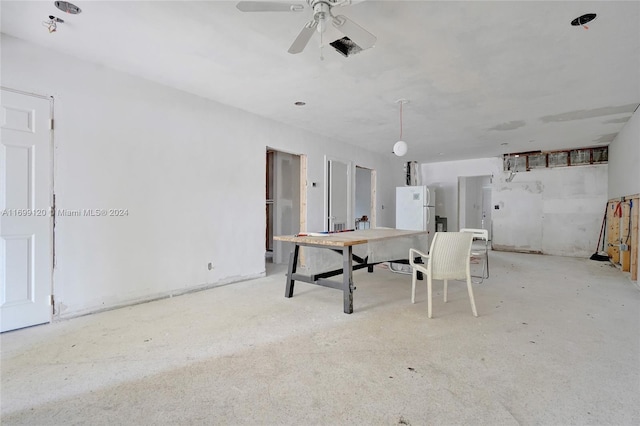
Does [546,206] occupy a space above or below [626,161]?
below

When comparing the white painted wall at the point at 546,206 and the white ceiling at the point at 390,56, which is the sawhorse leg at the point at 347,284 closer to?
the white ceiling at the point at 390,56

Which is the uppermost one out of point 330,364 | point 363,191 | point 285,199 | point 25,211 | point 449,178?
point 449,178

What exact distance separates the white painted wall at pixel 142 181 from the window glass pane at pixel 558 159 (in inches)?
263

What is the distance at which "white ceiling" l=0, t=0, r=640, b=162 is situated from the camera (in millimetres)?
2241

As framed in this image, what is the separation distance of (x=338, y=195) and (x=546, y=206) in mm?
5175

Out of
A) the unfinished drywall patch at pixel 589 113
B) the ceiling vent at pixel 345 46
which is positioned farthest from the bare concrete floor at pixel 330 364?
the unfinished drywall patch at pixel 589 113

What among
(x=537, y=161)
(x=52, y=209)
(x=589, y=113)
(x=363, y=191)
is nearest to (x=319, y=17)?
(x=52, y=209)

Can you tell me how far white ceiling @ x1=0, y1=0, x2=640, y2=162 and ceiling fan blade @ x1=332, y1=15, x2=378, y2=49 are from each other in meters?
0.16

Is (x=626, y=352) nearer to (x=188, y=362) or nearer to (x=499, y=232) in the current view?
(x=188, y=362)

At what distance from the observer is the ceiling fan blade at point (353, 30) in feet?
6.34

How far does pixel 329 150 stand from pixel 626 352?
486 cm

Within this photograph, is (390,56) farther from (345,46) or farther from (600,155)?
(600,155)

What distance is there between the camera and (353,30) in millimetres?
2002

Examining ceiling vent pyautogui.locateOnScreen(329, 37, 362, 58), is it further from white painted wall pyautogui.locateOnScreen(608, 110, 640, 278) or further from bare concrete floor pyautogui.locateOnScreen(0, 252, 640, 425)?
white painted wall pyautogui.locateOnScreen(608, 110, 640, 278)
